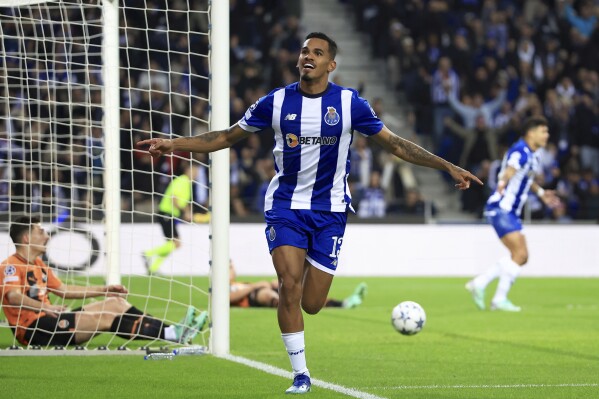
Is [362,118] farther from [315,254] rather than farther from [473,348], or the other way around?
[473,348]

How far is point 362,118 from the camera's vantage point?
7.05 metres

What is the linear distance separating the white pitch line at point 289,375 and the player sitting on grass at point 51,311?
814 mm

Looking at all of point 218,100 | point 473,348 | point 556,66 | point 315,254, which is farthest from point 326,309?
point 556,66

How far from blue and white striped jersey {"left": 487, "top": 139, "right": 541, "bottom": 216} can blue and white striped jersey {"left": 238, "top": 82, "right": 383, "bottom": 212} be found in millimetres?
6980

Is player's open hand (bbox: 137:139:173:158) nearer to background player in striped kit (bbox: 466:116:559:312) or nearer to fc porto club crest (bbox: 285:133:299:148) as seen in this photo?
fc porto club crest (bbox: 285:133:299:148)

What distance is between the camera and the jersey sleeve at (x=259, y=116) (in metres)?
7.08

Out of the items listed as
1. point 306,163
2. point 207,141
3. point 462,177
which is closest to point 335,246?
point 306,163

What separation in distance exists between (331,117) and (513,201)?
7.41 metres

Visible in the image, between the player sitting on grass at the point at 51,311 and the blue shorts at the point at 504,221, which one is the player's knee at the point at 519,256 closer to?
the blue shorts at the point at 504,221

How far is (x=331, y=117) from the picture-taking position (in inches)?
275

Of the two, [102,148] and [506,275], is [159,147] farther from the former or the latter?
[506,275]

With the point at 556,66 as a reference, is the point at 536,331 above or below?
below

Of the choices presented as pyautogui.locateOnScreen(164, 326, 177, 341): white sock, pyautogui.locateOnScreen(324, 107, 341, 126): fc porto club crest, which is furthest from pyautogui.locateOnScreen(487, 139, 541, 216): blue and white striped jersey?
pyautogui.locateOnScreen(324, 107, 341, 126): fc porto club crest

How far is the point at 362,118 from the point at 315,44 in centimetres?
54
